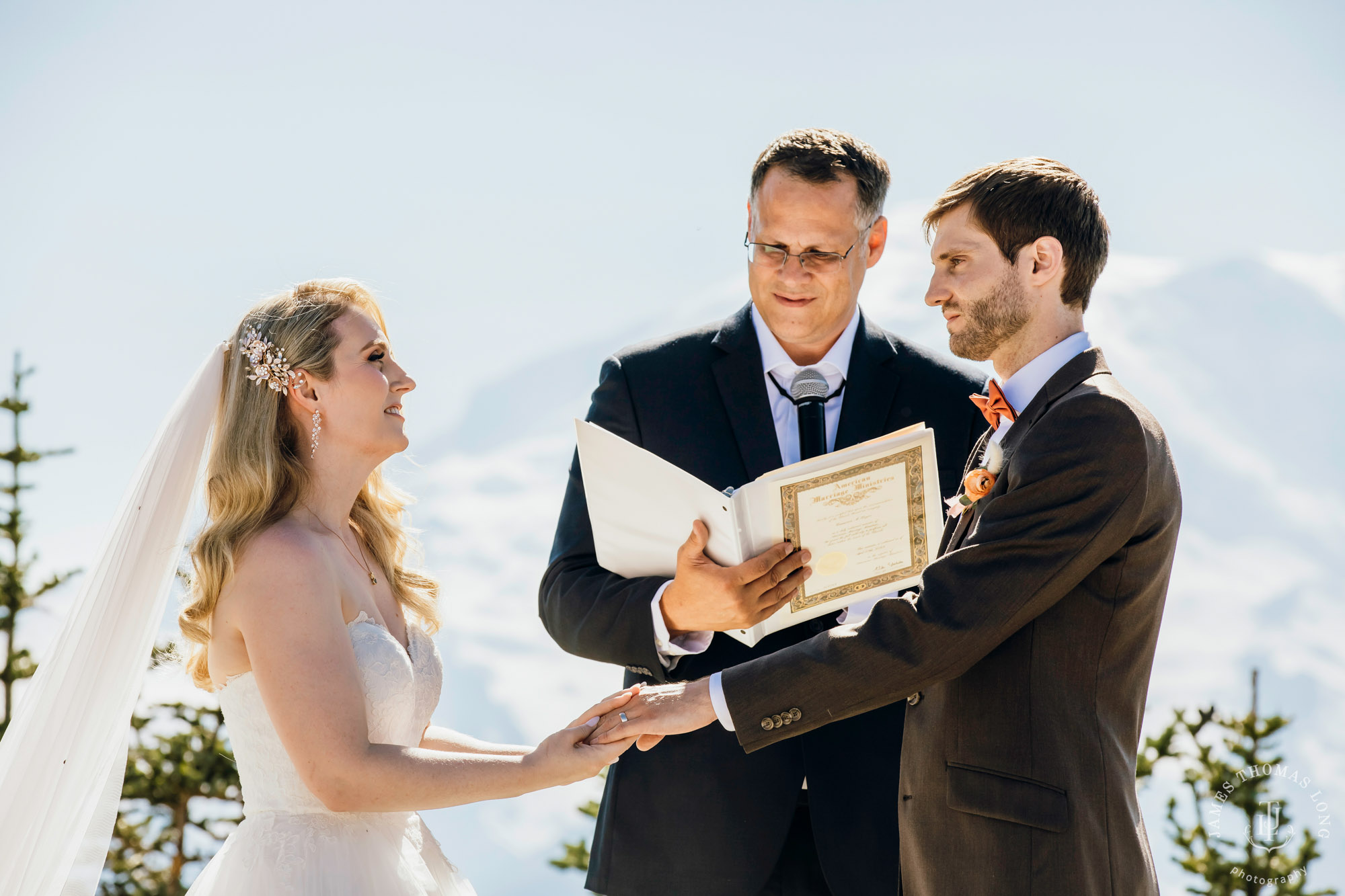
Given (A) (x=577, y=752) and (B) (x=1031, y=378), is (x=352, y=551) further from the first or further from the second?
(B) (x=1031, y=378)

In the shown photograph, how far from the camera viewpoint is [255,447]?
3236 millimetres

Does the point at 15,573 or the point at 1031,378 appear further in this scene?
the point at 15,573

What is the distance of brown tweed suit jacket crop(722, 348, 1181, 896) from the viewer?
8.14 feet

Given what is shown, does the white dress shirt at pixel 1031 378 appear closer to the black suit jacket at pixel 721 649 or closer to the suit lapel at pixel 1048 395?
the suit lapel at pixel 1048 395

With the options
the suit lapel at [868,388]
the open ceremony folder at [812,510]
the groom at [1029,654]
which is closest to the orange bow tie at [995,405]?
the groom at [1029,654]

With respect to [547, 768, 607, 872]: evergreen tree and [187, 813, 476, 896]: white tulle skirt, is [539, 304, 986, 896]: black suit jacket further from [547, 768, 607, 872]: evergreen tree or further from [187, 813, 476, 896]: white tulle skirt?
[547, 768, 607, 872]: evergreen tree

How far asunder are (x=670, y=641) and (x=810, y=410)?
0.81m

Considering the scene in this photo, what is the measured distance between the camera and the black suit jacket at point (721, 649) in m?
3.06

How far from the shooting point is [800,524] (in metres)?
2.77

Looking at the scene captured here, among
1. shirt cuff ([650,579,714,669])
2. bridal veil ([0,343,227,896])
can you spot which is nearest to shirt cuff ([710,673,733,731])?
shirt cuff ([650,579,714,669])

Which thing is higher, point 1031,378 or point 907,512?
point 1031,378

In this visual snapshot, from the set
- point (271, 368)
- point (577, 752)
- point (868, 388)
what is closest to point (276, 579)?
point (271, 368)

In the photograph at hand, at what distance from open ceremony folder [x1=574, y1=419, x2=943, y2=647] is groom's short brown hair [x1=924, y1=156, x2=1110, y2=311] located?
1.99 ft

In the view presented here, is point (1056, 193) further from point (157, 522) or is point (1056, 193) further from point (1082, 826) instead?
point (157, 522)
